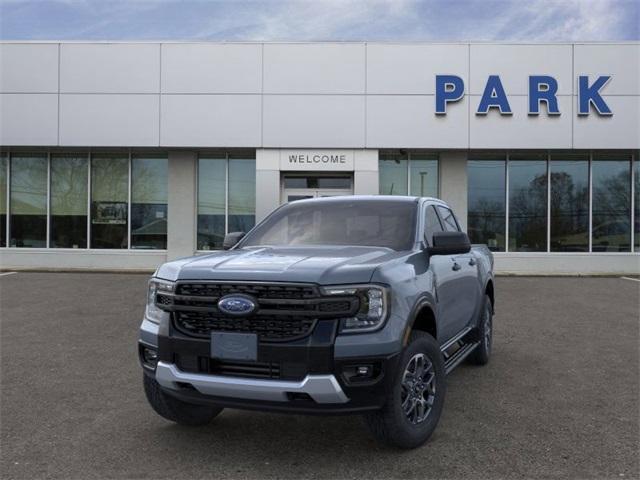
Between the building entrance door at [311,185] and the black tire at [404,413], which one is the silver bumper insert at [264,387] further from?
the building entrance door at [311,185]

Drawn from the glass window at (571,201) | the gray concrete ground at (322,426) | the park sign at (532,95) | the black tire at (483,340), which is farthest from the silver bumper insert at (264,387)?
the glass window at (571,201)

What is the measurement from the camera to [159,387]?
154 inches

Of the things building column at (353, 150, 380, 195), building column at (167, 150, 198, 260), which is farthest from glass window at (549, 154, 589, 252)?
building column at (167, 150, 198, 260)

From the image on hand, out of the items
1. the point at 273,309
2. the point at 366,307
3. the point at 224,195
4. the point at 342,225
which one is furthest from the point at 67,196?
the point at 366,307

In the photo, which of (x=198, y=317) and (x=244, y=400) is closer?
(x=244, y=400)

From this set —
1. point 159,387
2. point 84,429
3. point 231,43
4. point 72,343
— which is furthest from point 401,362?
point 231,43

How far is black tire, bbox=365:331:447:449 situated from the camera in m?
3.42

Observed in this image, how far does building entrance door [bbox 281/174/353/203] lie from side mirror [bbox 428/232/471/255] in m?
12.0

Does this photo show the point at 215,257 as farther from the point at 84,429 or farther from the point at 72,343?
the point at 72,343

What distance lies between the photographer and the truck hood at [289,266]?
3.37 metres

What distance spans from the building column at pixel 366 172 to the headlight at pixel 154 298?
1203 centimetres

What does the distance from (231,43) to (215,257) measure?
42.8 feet

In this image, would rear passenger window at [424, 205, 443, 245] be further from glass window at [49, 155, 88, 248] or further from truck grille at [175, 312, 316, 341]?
glass window at [49, 155, 88, 248]

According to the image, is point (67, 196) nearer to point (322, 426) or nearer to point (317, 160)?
point (317, 160)
